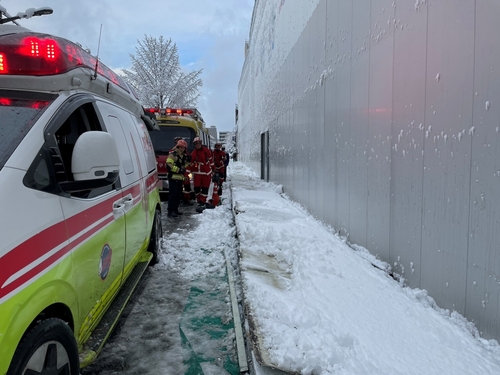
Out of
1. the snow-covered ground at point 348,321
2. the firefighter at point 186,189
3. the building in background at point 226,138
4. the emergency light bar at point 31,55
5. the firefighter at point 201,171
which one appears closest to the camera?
the emergency light bar at point 31,55

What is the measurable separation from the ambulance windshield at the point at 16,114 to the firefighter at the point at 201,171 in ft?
27.0

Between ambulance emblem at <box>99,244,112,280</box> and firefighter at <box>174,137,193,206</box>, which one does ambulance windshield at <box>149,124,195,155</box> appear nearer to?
firefighter at <box>174,137,193,206</box>

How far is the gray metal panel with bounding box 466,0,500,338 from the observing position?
2.90 meters

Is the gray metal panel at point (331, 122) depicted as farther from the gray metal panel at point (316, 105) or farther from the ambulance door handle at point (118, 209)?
the ambulance door handle at point (118, 209)

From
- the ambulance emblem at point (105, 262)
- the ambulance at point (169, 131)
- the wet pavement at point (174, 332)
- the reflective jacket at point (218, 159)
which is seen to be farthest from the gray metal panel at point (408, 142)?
the reflective jacket at point (218, 159)

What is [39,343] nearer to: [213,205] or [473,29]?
[473,29]

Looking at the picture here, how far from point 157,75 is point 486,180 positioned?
2868cm

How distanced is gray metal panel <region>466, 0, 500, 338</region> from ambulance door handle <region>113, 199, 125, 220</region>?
2968 mm

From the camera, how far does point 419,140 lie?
13.1 feet

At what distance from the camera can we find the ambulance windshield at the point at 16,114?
2.17 meters

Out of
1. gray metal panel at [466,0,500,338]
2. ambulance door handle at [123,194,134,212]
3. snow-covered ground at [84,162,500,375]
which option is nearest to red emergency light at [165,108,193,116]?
snow-covered ground at [84,162,500,375]

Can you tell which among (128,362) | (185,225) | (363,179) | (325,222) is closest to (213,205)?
(185,225)

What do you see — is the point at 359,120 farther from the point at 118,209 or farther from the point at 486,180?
the point at 118,209

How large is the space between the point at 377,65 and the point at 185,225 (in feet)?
17.6
